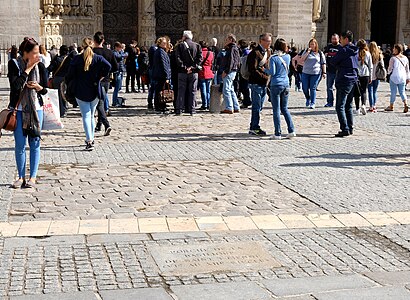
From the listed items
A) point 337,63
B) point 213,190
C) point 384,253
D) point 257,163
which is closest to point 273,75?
point 337,63

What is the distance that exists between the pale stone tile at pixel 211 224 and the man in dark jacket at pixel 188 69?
9397mm

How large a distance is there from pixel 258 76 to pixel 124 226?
683 centimetres

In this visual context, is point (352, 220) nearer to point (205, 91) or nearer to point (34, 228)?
point (34, 228)

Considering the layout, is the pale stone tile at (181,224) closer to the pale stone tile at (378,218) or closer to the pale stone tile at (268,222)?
the pale stone tile at (268,222)

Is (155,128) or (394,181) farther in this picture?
(155,128)

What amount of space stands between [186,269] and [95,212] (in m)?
2.14

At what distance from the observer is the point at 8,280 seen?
595cm

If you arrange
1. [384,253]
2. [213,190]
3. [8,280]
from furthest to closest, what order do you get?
1. [213,190]
2. [384,253]
3. [8,280]

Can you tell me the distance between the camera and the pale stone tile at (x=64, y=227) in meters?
7.36

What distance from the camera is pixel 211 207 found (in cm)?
847

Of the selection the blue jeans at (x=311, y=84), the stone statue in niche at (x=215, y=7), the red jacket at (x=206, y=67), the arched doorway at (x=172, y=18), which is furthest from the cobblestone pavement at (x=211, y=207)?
the arched doorway at (x=172, y=18)

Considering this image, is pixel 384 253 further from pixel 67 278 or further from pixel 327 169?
pixel 327 169

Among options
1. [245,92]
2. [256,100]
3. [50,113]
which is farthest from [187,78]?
[50,113]

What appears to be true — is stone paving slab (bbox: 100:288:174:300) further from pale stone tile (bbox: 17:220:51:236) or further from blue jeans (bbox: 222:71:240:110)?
blue jeans (bbox: 222:71:240:110)
